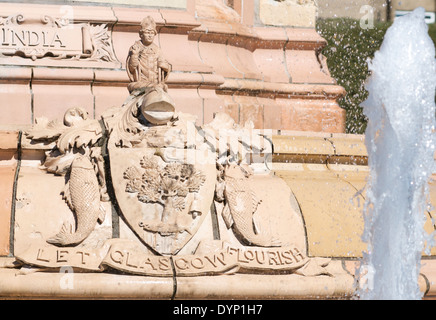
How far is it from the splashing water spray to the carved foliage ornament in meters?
2.80

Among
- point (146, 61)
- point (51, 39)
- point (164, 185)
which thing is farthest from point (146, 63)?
point (164, 185)

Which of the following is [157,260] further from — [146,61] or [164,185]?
[146,61]

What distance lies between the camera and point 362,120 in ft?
47.4

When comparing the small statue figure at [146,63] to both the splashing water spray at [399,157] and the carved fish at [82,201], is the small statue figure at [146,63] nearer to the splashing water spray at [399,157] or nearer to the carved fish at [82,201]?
the carved fish at [82,201]

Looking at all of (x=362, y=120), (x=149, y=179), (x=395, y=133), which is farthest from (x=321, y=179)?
(x=362, y=120)

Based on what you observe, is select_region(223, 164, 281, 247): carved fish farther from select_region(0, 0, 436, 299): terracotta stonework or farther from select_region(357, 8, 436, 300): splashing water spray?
select_region(357, 8, 436, 300): splashing water spray

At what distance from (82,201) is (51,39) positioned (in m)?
2.43

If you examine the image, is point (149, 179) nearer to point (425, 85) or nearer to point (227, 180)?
point (227, 180)

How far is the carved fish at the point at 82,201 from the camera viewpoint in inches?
252

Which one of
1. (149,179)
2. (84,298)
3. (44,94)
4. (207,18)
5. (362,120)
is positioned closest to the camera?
(84,298)

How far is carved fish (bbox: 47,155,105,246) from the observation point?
252 inches

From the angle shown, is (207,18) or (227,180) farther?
(207,18)

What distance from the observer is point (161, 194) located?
261 inches

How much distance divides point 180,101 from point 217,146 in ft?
6.14
